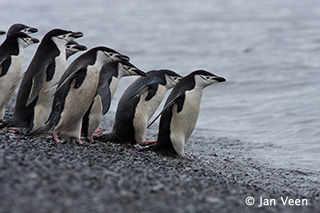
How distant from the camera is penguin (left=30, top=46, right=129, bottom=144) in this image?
630 centimetres

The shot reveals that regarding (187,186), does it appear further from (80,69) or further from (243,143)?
(243,143)

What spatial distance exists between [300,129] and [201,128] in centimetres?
192

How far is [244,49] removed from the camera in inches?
796

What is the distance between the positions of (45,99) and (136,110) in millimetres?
1177

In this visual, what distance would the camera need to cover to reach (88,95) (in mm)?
6410

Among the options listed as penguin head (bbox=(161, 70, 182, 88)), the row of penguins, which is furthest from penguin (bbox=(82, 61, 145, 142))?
penguin head (bbox=(161, 70, 182, 88))

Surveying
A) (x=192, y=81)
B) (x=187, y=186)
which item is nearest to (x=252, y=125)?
(x=192, y=81)

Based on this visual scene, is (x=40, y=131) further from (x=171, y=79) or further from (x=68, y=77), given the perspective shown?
(x=171, y=79)

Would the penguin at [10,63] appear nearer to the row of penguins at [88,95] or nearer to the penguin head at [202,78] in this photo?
the row of penguins at [88,95]

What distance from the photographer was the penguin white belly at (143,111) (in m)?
7.02

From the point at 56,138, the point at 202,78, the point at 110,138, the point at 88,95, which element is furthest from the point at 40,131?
the point at 202,78

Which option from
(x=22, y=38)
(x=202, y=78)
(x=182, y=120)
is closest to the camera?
(x=182, y=120)

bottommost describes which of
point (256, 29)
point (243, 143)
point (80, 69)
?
point (243, 143)

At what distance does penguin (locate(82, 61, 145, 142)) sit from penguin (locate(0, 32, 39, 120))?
3.92 ft
